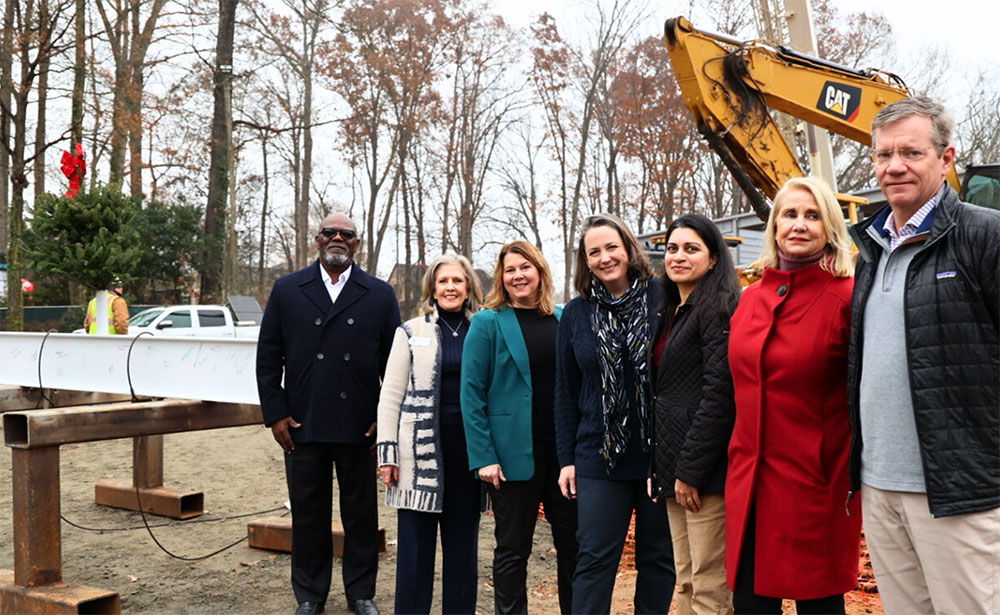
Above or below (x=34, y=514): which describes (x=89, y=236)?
above

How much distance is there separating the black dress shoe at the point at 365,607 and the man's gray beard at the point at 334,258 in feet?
6.11

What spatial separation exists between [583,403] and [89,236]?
630 centimetres

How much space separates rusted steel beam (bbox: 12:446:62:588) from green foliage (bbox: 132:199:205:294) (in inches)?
840

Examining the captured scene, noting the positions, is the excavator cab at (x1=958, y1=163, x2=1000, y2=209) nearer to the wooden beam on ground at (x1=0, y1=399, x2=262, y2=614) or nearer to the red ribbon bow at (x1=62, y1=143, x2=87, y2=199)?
the wooden beam on ground at (x1=0, y1=399, x2=262, y2=614)

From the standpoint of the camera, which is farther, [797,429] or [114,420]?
[114,420]

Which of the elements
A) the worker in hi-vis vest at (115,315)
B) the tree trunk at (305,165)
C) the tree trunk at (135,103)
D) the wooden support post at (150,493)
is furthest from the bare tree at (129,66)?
the wooden support post at (150,493)

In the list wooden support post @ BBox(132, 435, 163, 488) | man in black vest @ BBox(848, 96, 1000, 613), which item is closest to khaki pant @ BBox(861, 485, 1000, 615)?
man in black vest @ BBox(848, 96, 1000, 613)

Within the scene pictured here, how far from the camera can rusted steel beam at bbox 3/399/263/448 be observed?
4.43m

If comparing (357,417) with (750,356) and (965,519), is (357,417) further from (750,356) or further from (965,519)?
(965,519)

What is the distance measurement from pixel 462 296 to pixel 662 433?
4.66 feet

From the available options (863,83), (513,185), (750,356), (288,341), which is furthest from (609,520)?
(513,185)

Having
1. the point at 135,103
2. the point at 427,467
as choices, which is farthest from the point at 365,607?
the point at 135,103

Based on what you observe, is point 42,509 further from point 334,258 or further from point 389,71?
point 389,71

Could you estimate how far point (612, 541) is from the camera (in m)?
3.27
